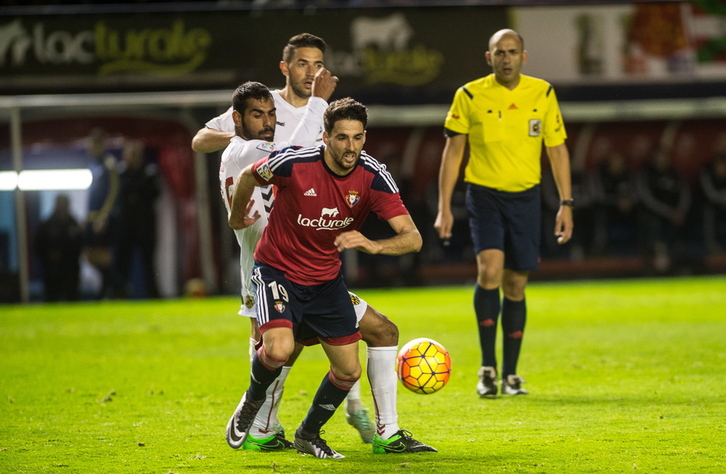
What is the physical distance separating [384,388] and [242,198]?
1.20 meters

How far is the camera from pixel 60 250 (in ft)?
53.2

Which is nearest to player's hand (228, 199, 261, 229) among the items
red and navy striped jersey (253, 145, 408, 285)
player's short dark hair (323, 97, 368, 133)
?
red and navy striped jersey (253, 145, 408, 285)

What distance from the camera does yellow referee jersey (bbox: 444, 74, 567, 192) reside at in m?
7.49

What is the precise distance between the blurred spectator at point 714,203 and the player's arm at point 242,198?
14821 mm

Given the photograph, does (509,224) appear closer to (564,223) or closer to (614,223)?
(564,223)

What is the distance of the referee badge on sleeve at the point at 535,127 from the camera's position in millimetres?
7531

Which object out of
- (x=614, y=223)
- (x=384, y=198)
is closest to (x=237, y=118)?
(x=384, y=198)

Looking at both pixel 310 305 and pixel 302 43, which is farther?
pixel 302 43

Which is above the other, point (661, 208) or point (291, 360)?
point (661, 208)

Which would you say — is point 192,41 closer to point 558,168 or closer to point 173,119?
point 173,119

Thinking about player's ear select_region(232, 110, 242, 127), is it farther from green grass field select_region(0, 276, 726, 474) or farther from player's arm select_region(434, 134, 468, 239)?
player's arm select_region(434, 134, 468, 239)

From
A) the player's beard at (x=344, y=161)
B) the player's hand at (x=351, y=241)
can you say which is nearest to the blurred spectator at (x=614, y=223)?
the player's beard at (x=344, y=161)

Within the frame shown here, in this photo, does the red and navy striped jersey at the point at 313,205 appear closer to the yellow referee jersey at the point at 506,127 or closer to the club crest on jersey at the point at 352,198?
the club crest on jersey at the point at 352,198

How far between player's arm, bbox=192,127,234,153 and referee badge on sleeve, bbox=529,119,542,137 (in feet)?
8.05
